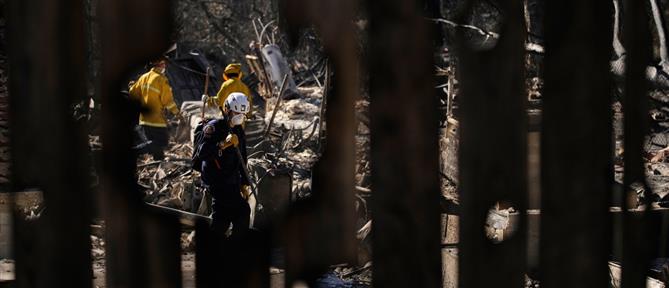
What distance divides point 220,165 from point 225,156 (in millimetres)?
93

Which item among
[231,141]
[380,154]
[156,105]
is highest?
[156,105]

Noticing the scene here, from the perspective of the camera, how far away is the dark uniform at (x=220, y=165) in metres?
5.68

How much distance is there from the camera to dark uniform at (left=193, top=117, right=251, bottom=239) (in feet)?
18.6

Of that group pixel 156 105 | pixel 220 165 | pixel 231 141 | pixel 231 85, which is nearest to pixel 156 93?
pixel 156 105

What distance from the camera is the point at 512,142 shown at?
4.35 ft

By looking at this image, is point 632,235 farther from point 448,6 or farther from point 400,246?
point 448,6

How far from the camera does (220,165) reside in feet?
19.4

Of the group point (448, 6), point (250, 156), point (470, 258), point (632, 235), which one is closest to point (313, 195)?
point (470, 258)

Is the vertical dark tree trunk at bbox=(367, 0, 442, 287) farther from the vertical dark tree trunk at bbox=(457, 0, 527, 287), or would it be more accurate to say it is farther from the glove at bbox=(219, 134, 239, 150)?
the glove at bbox=(219, 134, 239, 150)

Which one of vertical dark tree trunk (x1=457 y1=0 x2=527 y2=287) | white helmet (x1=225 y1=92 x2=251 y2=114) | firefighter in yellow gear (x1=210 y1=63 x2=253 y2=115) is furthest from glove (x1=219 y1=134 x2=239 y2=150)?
vertical dark tree trunk (x1=457 y1=0 x2=527 y2=287)

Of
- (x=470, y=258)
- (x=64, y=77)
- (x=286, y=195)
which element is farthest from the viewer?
(x=286, y=195)

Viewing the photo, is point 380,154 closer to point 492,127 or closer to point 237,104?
point 492,127

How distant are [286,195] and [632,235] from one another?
578cm

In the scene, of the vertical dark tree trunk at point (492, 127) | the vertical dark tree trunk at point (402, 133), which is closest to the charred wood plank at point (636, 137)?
the vertical dark tree trunk at point (492, 127)
